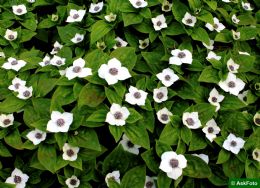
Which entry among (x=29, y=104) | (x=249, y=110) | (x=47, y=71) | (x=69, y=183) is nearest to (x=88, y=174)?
(x=69, y=183)

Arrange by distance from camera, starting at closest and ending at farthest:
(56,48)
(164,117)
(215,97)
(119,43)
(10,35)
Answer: (164,117)
(215,97)
(119,43)
(56,48)
(10,35)

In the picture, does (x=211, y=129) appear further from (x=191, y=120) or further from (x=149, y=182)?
(x=149, y=182)

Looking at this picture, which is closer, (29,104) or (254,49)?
(29,104)

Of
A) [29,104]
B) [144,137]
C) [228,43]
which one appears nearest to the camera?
[144,137]

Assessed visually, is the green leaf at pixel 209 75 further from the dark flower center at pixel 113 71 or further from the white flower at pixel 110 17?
the white flower at pixel 110 17

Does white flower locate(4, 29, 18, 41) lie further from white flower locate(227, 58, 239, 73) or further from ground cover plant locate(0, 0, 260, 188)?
white flower locate(227, 58, 239, 73)

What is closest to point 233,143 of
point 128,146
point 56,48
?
point 128,146

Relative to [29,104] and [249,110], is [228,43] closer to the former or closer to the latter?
[249,110]
